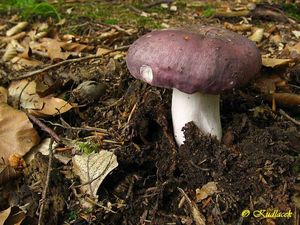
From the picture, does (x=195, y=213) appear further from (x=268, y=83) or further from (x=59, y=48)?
(x=59, y=48)

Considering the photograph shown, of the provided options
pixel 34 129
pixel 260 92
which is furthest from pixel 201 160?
pixel 34 129

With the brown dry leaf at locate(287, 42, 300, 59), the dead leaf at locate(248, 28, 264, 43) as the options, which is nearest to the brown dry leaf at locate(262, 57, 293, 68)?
the brown dry leaf at locate(287, 42, 300, 59)

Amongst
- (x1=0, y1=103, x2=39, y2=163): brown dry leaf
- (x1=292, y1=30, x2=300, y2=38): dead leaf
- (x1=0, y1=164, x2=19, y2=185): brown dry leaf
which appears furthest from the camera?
(x1=292, y1=30, x2=300, y2=38): dead leaf

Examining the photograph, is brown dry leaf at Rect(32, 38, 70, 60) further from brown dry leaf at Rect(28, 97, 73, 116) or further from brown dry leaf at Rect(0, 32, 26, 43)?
brown dry leaf at Rect(28, 97, 73, 116)

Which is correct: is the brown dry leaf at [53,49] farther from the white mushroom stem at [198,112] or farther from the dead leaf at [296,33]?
the dead leaf at [296,33]

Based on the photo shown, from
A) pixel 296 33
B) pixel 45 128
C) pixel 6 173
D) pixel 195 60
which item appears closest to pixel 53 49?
pixel 45 128

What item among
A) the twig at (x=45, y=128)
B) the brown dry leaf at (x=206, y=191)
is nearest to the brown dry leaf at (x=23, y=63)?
the twig at (x=45, y=128)
